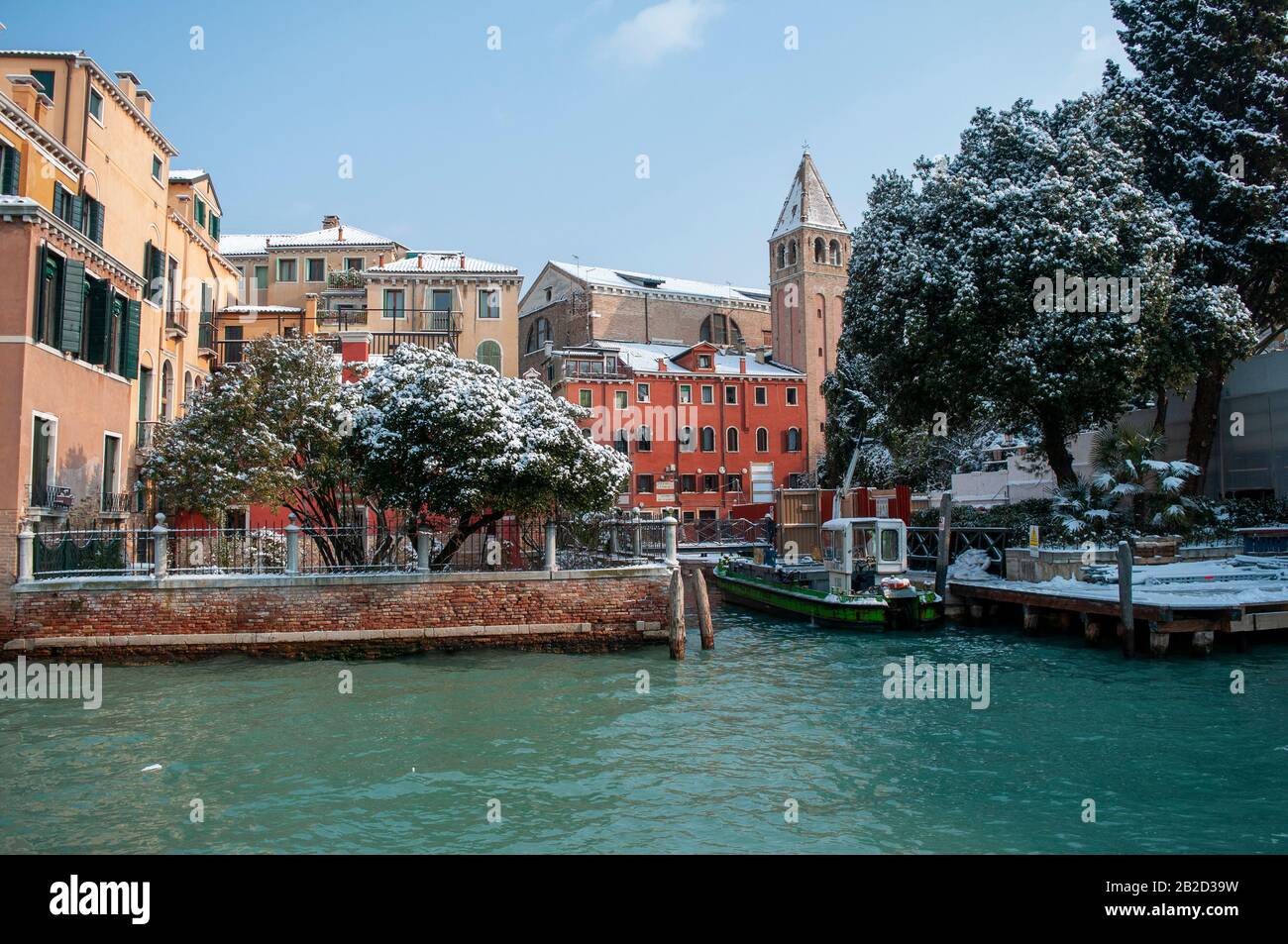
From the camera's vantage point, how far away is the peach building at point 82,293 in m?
15.3

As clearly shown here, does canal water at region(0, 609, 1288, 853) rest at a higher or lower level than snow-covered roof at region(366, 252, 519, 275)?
lower

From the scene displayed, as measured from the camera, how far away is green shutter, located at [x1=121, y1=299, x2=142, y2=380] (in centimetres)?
1892

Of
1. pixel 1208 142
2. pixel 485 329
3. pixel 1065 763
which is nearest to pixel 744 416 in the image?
pixel 485 329

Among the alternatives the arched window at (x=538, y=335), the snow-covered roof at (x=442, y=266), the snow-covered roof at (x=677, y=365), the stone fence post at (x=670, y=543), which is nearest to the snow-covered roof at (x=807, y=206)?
the snow-covered roof at (x=677, y=365)

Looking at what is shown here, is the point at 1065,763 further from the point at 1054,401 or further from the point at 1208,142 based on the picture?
the point at 1208,142

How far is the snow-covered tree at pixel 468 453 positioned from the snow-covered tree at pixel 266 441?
1313 mm

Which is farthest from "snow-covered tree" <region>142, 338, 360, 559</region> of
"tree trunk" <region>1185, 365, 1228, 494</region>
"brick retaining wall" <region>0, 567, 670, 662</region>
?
"tree trunk" <region>1185, 365, 1228, 494</region>

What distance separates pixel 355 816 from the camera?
7.90m

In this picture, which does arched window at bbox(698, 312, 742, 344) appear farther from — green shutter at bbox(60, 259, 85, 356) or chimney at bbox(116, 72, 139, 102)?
green shutter at bbox(60, 259, 85, 356)

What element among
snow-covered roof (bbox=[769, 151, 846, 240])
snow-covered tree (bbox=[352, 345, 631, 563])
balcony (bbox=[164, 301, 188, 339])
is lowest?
snow-covered tree (bbox=[352, 345, 631, 563])

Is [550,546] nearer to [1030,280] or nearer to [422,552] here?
[422,552]

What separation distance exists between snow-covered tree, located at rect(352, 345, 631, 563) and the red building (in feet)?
81.8

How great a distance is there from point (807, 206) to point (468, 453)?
4676cm
